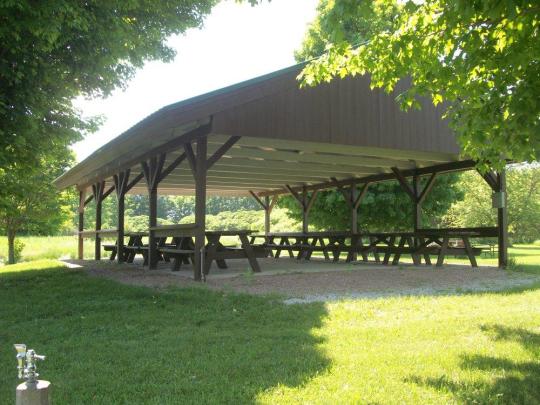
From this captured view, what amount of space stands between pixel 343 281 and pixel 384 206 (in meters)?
11.3

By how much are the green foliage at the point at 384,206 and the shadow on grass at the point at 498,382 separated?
15.5m

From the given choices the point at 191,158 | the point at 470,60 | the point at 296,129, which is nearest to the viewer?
the point at 470,60

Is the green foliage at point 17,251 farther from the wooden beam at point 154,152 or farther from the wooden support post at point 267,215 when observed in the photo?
the wooden support post at point 267,215

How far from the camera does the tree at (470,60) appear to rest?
11.2 ft

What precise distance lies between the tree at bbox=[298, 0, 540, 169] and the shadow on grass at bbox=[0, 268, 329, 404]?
7.17ft

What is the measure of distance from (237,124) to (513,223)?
1184 inches

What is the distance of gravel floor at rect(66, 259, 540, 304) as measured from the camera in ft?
24.0

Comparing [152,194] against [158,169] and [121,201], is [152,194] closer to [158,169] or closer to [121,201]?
[158,169]

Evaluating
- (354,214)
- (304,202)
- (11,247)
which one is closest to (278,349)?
(354,214)

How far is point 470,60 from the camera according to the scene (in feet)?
12.4

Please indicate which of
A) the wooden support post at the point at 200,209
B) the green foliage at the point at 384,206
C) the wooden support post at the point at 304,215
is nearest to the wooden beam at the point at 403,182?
the wooden support post at the point at 304,215

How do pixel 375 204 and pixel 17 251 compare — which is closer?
pixel 375 204

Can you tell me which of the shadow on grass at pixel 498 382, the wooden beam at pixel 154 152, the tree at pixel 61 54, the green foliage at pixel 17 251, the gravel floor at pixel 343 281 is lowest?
the green foliage at pixel 17 251

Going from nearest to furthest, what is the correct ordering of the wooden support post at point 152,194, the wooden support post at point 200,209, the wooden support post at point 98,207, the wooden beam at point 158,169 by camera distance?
the wooden support post at point 200,209, the wooden beam at point 158,169, the wooden support post at point 152,194, the wooden support post at point 98,207
